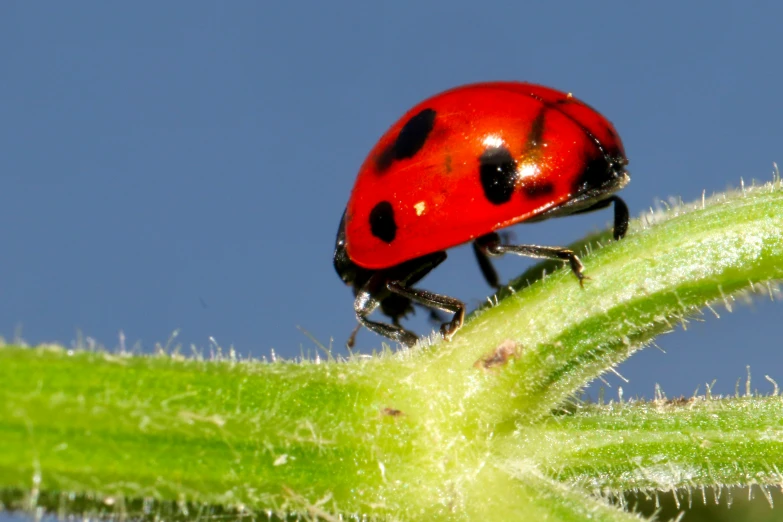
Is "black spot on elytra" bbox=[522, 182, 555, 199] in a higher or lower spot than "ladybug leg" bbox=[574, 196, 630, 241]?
higher

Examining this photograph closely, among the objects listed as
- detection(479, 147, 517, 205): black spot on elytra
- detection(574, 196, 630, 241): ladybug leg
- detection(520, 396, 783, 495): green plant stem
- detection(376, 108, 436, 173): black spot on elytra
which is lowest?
detection(520, 396, 783, 495): green plant stem

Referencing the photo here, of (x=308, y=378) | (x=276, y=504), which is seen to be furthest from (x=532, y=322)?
(x=276, y=504)

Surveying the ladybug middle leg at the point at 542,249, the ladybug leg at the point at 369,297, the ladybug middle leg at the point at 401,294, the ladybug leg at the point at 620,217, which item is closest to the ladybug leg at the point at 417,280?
the ladybug middle leg at the point at 401,294

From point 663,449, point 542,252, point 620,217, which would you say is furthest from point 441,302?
point 663,449


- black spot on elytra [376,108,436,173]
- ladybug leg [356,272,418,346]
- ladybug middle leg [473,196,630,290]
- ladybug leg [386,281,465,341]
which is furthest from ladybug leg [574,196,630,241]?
ladybug leg [356,272,418,346]

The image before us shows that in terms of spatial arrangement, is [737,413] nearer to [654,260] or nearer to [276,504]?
[654,260]

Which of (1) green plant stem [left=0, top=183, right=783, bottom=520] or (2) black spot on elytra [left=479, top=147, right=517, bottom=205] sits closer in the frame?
(1) green plant stem [left=0, top=183, right=783, bottom=520]

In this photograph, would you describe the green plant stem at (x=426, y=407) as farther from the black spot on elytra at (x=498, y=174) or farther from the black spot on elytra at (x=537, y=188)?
the black spot on elytra at (x=498, y=174)

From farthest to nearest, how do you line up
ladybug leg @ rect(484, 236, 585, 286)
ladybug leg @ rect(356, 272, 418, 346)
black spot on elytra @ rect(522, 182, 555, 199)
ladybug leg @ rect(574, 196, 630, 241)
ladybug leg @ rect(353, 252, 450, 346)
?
ladybug leg @ rect(356, 272, 418, 346), ladybug leg @ rect(353, 252, 450, 346), black spot on elytra @ rect(522, 182, 555, 199), ladybug leg @ rect(574, 196, 630, 241), ladybug leg @ rect(484, 236, 585, 286)

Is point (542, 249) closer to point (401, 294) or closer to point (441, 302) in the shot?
point (441, 302)

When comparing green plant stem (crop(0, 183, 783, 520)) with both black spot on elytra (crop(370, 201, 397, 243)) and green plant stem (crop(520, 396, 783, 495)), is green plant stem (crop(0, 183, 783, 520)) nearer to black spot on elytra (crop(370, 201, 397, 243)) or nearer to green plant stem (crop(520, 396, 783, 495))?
green plant stem (crop(520, 396, 783, 495))

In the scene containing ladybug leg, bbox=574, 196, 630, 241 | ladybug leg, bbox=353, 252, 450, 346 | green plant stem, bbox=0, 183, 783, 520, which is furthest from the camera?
ladybug leg, bbox=353, 252, 450, 346
